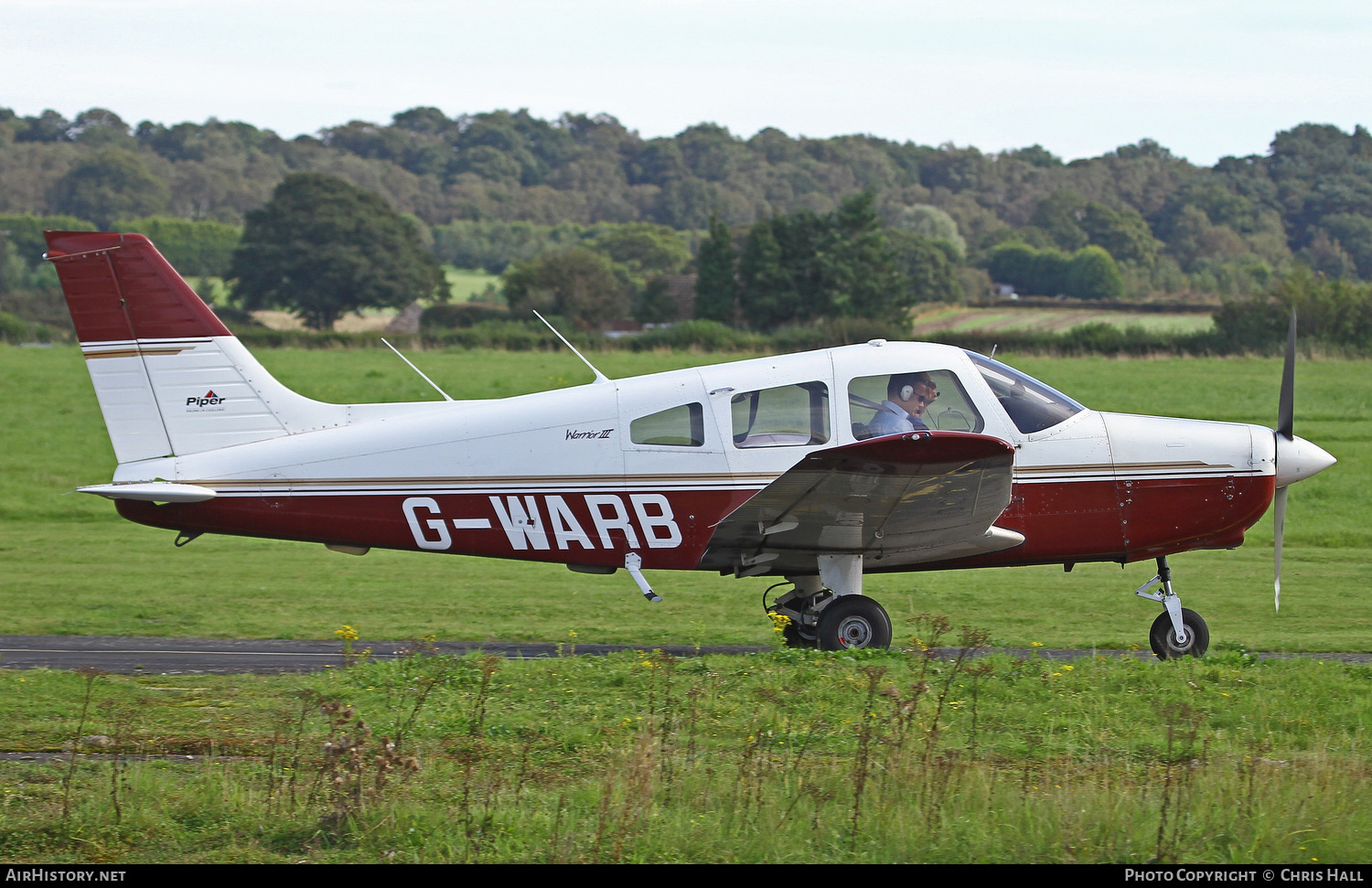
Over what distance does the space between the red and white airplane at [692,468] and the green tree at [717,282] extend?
41281mm

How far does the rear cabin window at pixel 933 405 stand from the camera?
862cm

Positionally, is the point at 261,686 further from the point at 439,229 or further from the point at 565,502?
the point at 439,229

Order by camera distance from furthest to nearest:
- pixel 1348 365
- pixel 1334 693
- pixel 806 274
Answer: pixel 806 274 < pixel 1348 365 < pixel 1334 693

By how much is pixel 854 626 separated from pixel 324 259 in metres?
59.6

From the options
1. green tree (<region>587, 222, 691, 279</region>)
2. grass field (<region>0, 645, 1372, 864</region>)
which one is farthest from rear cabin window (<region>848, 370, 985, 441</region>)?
green tree (<region>587, 222, 691, 279</region>)

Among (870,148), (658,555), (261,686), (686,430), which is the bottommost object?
(261,686)

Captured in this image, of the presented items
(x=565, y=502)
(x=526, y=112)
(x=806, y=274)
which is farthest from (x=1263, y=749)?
(x=526, y=112)

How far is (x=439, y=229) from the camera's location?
12112cm

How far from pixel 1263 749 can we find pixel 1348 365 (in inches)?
1082

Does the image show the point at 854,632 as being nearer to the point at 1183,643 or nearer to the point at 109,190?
the point at 1183,643

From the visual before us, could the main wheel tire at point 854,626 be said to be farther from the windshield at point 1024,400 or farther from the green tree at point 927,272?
the green tree at point 927,272

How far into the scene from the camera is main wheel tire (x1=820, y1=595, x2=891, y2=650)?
873 cm

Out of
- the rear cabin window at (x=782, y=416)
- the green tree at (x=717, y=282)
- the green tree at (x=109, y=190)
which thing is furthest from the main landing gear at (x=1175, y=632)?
the green tree at (x=109, y=190)

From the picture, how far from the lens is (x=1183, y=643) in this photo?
29.2ft
